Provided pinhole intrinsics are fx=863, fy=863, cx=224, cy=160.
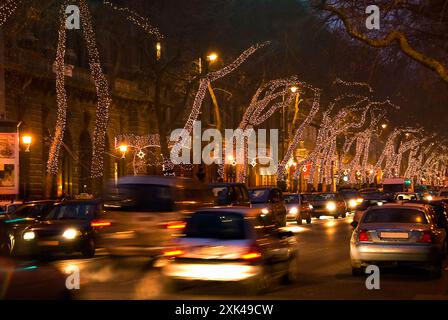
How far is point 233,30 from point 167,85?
1033cm

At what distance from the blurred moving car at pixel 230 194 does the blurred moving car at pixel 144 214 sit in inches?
385

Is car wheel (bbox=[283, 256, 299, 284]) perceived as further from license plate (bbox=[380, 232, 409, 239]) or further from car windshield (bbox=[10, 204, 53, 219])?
A: car windshield (bbox=[10, 204, 53, 219])

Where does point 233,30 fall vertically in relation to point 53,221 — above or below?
above

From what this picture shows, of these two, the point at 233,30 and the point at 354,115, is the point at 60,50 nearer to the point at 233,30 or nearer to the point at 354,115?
the point at 233,30

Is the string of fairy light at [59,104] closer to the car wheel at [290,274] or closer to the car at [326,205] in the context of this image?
the car at [326,205]

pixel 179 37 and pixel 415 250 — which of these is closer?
pixel 415 250

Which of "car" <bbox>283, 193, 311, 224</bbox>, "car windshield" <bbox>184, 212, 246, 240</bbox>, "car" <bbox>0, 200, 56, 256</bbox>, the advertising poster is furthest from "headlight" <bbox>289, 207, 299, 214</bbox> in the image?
"car windshield" <bbox>184, 212, 246, 240</bbox>

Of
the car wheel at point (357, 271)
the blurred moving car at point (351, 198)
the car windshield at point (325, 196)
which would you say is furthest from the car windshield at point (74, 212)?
the blurred moving car at point (351, 198)

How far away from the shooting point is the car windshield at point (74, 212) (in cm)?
2425

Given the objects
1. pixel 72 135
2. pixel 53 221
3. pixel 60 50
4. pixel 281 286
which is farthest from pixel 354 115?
pixel 281 286

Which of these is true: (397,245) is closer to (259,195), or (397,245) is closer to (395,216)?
(395,216)

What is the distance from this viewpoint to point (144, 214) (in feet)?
60.7

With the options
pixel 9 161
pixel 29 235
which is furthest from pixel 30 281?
pixel 9 161

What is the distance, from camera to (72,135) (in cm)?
5053
